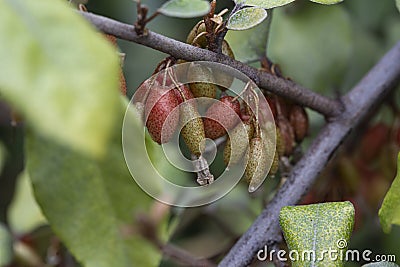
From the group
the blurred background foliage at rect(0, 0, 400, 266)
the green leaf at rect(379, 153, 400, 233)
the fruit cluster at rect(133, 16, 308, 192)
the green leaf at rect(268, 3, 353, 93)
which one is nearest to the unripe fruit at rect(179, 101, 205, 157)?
the fruit cluster at rect(133, 16, 308, 192)

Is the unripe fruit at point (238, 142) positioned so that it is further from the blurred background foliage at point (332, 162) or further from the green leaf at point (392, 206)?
the blurred background foliage at point (332, 162)

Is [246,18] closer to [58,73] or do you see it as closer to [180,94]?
[180,94]

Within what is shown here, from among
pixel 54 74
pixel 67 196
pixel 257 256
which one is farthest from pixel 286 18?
pixel 54 74

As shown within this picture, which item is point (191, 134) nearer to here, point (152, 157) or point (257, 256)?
point (152, 157)

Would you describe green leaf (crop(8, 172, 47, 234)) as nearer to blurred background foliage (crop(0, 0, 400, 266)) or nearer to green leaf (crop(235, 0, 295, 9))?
blurred background foliage (crop(0, 0, 400, 266))

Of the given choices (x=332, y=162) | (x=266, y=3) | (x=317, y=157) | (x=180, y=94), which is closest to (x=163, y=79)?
(x=180, y=94)

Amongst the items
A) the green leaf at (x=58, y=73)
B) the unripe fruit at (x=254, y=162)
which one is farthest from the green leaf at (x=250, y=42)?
the green leaf at (x=58, y=73)
